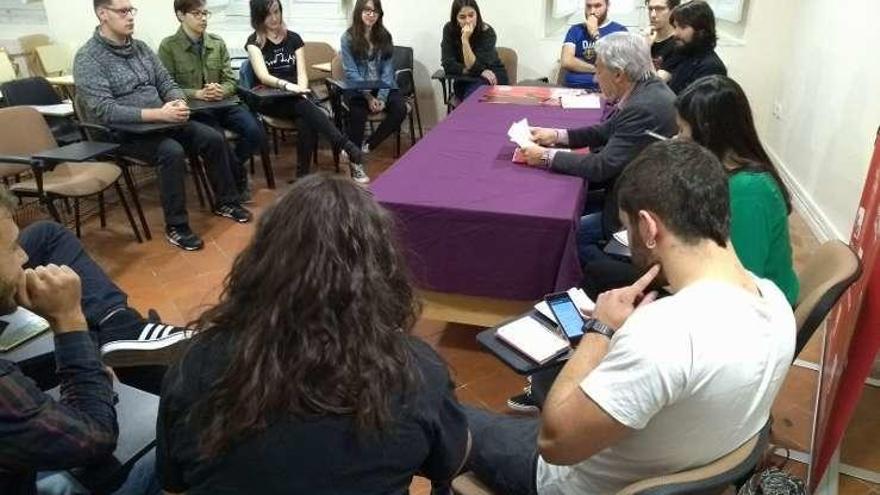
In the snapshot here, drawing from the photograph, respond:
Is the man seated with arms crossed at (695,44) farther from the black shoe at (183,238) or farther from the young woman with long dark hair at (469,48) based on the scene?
the black shoe at (183,238)

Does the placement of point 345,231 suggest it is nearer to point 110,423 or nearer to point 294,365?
point 294,365

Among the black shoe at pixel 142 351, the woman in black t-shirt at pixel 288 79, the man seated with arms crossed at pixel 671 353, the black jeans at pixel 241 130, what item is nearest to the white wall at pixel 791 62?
the woman in black t-shirt at pixel 288 79

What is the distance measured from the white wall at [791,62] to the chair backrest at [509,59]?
0.11 meters

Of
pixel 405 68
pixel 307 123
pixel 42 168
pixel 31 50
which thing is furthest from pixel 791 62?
pixel 31 50

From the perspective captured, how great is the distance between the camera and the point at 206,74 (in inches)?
161

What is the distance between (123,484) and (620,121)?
6.47ft

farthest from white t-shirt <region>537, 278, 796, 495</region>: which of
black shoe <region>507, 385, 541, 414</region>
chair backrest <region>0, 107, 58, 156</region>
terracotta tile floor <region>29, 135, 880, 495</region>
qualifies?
chair backrest <region>0, 107, 58, 156</region>

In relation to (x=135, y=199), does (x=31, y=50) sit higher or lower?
higher

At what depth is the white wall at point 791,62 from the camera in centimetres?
323

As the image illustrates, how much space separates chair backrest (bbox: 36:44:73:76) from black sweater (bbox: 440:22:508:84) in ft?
10.6

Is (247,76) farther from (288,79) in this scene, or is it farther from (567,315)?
(567,315)

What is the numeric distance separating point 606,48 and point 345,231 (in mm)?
1888

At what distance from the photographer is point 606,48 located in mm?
2467

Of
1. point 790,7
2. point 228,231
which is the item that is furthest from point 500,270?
point 790,7
